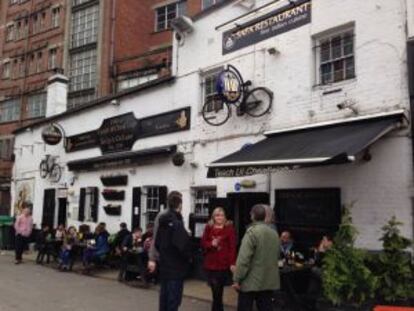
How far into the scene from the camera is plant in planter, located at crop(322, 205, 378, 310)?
7.14 meters

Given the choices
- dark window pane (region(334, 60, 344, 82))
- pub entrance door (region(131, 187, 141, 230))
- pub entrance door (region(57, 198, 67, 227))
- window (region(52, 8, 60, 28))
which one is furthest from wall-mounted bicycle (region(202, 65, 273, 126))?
window (region(52, 8, 60, 28))

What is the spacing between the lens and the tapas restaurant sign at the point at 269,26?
35.8 feet

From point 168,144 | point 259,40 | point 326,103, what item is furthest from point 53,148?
point 326,103

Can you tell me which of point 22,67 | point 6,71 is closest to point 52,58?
point 22,67

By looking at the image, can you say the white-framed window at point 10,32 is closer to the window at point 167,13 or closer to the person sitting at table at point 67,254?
the window at point 167,13

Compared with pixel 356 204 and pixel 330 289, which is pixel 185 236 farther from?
pixel 356 204

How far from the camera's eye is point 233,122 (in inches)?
486

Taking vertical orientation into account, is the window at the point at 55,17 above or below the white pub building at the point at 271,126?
above

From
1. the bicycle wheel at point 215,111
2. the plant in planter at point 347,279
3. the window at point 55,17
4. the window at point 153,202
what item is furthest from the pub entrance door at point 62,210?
the window at point 55,17

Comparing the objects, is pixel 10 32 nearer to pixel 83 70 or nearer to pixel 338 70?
pixel 83 70

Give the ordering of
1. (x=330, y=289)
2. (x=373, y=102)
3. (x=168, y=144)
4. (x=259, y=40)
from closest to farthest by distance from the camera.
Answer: (x=330, y=289) < (x=373, y=102) < (x=259, y=40) < (x=168, y=144)

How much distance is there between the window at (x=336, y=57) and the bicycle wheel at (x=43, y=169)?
43.5 feet

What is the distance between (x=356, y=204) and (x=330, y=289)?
2.55m

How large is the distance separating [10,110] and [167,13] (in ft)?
46.8
